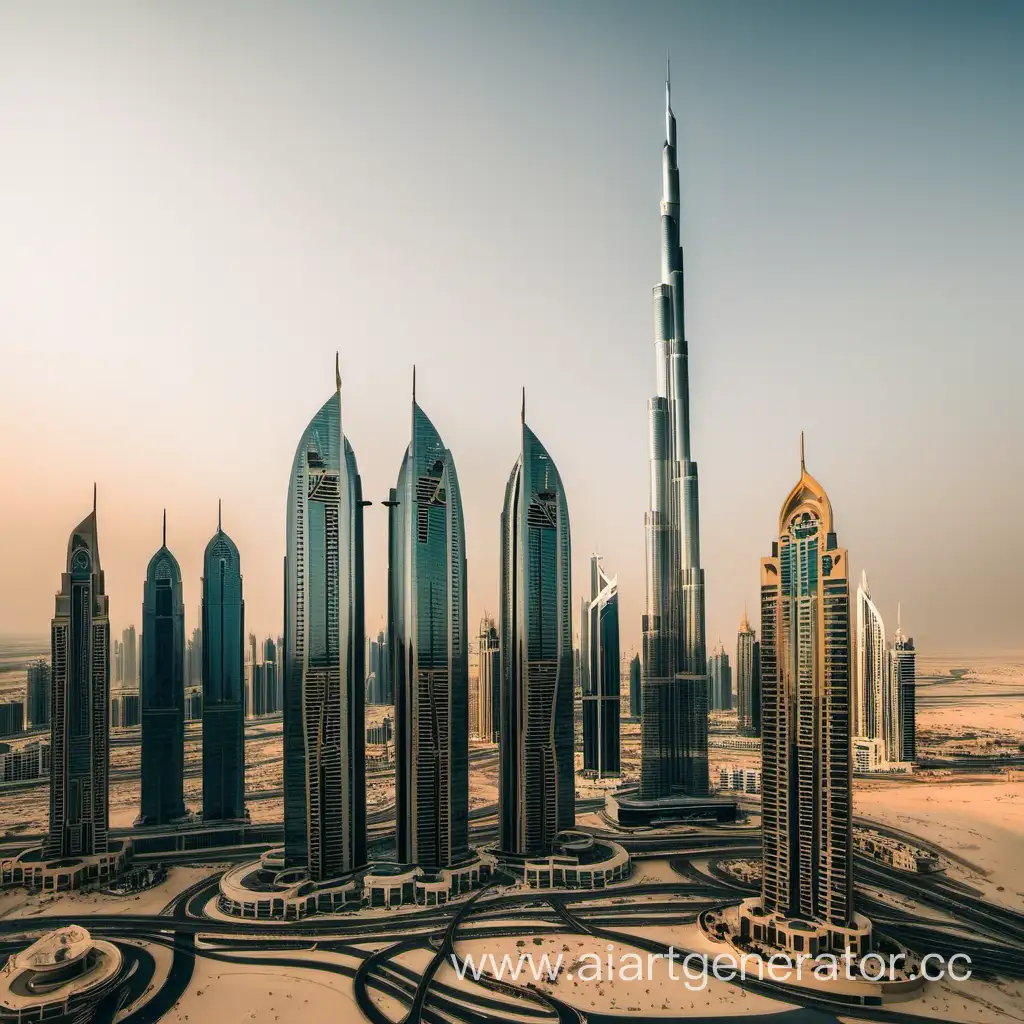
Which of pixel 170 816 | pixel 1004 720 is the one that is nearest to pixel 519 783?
pixel 170 816

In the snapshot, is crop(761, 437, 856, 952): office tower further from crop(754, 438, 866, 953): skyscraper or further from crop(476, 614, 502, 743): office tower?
crop(476, 614, 502, 743): office tower

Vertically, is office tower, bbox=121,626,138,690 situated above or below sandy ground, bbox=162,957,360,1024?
above

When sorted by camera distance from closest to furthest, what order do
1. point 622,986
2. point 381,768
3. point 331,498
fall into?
point 622,986
point 331,498
point 381,768

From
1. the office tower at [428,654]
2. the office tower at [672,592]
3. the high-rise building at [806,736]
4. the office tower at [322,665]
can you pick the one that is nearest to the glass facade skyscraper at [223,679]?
the office tower at [322,665]

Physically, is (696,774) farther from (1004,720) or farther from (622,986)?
(1004,720)

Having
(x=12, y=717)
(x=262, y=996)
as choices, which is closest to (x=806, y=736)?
(x=262, y=996)

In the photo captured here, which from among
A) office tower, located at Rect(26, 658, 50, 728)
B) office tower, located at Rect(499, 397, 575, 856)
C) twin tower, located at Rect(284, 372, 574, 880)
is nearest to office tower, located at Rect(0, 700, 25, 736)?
office tower, located at Rect(26, 658, 50, 728)
